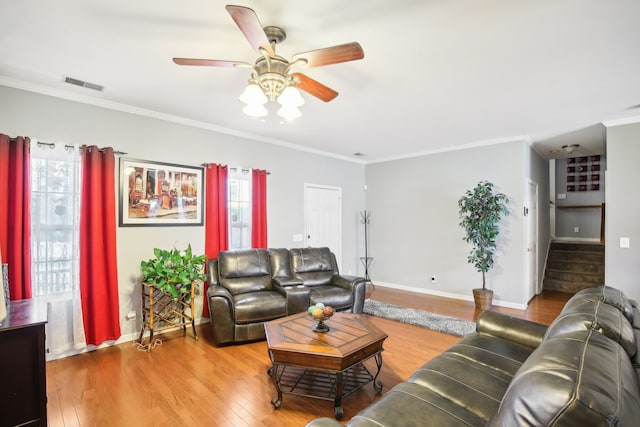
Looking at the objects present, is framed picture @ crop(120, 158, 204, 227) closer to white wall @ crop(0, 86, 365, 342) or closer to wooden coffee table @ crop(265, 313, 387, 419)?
white wall @ crop(0, 86, 365, 342)

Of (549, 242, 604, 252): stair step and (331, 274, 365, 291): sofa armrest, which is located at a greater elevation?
(549, 242, 604, 252): stair step

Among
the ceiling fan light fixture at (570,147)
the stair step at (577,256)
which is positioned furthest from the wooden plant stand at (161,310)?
the stair step at (577,256)

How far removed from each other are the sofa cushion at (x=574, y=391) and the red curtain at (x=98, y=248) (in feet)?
12.0

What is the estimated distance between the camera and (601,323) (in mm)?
1364

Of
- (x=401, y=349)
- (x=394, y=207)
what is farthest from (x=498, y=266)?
(x=401, y=349)

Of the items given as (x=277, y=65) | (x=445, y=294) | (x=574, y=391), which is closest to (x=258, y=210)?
(x=277, y=65)

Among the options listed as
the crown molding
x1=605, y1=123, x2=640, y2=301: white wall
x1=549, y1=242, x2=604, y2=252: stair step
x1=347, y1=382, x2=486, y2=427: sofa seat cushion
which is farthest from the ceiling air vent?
x1=549, y1=242, x2=604, y2=252: stair step

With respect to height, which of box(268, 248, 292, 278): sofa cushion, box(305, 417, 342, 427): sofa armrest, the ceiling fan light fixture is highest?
the ceiling fan light fixture

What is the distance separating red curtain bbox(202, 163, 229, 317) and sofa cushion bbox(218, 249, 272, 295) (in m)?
0.31

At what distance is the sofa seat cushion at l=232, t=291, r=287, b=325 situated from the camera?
10.8ft

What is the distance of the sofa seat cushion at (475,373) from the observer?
4.89ft

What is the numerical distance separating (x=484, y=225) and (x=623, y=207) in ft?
5.11

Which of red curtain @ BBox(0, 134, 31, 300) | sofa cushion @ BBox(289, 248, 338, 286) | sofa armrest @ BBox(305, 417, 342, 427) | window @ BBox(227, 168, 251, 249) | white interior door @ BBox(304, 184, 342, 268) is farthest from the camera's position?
white interior door @ BBox(304, 184, 342, 268)

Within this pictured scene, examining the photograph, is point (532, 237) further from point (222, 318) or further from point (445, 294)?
point (222, 318)
